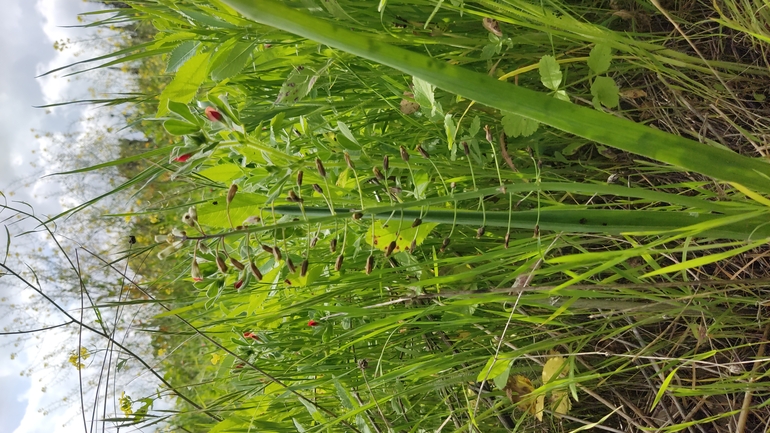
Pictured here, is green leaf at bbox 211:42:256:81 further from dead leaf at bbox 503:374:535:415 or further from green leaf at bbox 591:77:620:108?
dead leaf at bbox 503:374:535:415

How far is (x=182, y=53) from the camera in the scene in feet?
2.28

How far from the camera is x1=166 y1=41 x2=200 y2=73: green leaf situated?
69cm

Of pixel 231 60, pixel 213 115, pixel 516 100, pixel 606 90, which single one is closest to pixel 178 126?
pixel 213 115

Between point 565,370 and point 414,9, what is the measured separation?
61 centimetres

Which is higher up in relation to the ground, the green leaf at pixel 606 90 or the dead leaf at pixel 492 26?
the dead leaf at pixel 492 26

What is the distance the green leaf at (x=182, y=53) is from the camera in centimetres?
69

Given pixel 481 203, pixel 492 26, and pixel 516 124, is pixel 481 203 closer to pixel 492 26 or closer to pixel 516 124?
pixel 516 124

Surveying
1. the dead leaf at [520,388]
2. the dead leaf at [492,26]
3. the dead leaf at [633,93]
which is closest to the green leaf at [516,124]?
the dead leaf at [492,26]

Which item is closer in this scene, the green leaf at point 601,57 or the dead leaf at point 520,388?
the green leaf at point 601,57

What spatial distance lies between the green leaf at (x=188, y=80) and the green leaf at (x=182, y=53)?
4 centimetres

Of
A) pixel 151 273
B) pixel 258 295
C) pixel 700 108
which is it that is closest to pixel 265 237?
pixel 258 295

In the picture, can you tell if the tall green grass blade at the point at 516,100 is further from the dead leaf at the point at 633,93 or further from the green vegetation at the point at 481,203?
the dead leaf at the point at 633,93

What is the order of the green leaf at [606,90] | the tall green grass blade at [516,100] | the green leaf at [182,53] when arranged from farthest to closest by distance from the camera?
the green leaf at [182,53]
the green leaf at [606,90]
the tall green grass blade at [516,100]

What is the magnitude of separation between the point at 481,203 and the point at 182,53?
1.52ft
